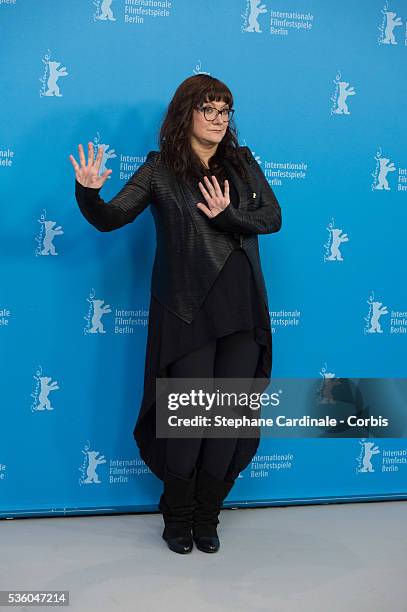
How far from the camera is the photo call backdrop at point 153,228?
2729 mm

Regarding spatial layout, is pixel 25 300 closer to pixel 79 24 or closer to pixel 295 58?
pixel 79 24

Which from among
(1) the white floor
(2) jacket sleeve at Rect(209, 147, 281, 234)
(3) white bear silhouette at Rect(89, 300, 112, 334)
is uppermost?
(2) jacket sleeve at Rect(209, 147, 281, 234)

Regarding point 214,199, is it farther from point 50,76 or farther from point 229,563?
point 229,563

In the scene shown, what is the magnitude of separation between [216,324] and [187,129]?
26.0 inches

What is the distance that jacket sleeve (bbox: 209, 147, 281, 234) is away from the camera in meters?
2.41

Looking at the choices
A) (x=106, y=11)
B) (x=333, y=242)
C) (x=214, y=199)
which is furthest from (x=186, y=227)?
(x=106, y=11)

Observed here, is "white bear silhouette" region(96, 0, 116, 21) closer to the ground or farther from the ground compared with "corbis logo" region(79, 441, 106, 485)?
farther from the ground

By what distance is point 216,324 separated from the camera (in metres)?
2.43

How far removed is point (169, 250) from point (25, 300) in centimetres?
63

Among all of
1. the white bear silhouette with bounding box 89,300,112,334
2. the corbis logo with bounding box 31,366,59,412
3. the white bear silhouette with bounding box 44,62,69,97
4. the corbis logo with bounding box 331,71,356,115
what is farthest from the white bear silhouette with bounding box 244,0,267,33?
the corbis logo with bounding box 31,366,59,412

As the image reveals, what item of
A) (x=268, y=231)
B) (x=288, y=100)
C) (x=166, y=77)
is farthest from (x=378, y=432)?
(x=166, y=77)

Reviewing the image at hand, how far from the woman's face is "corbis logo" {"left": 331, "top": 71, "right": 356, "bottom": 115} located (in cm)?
68

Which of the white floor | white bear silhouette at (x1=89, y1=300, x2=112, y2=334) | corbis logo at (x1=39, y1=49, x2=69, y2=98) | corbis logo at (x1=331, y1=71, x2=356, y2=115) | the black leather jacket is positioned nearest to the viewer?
the white floor

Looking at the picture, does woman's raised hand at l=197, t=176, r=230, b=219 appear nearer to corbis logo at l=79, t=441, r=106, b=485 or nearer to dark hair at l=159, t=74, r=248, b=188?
dark hair at l=159, t=74, r=248, b=188
